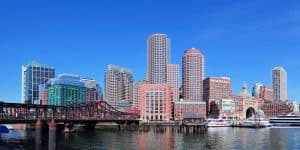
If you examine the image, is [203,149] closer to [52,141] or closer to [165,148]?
[165,148]

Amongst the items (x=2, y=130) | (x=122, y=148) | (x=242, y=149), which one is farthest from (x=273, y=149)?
(x=2, y=130)

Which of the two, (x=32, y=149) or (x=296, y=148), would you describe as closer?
(x=32, y=149)

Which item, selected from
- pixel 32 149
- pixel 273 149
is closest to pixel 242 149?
pixel 273 149

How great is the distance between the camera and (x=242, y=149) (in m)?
103

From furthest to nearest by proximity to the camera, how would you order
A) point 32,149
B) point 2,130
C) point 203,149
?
point 2,130 < point 203,149 < point 32,149

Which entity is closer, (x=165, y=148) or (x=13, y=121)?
(x=165, y=148)

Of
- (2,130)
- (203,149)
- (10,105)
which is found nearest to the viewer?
(203,149)

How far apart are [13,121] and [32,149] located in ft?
193

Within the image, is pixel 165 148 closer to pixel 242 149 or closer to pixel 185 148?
pixel 185 148

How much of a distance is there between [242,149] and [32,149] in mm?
48955

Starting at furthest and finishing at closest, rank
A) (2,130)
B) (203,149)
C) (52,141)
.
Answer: (2,130) < (203,149) < (52,141)

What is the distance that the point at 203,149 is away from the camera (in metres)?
102

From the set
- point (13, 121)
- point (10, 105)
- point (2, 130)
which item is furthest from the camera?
point (10, 105)

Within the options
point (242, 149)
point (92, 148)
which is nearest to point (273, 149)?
point (242, 149)
